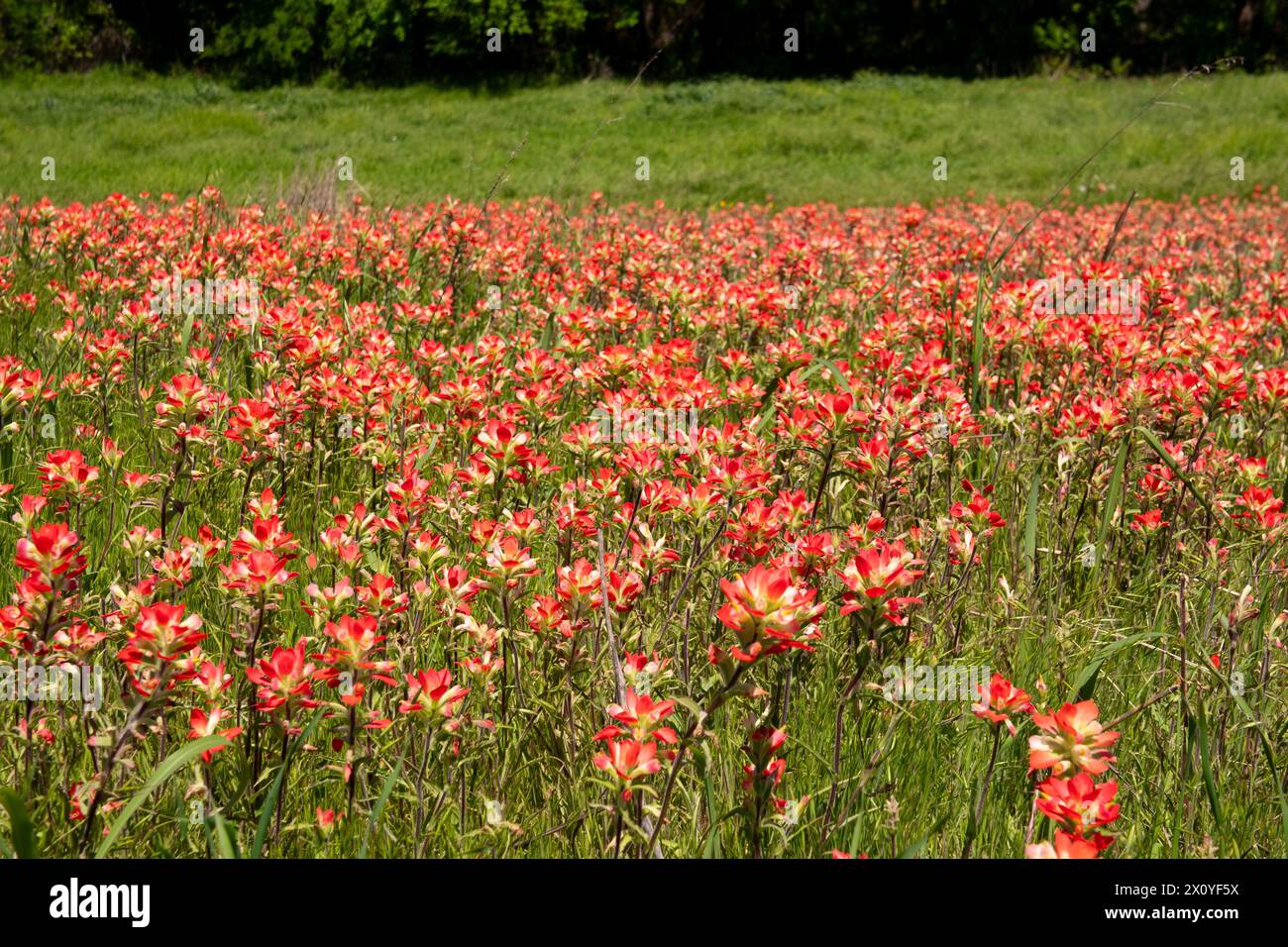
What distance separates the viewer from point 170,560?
1.99 metres

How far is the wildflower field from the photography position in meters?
1.64

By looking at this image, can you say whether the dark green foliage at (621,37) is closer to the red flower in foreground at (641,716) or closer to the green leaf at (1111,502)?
the green leaf at (1111,502)

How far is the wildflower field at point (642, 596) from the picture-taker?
Answer: 1642 millimetres

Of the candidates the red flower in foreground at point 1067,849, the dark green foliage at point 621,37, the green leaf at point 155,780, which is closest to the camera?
the red flower in foreground at point 1067,849

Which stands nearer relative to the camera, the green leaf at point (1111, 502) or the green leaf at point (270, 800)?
the green leaf at point (270, 800)

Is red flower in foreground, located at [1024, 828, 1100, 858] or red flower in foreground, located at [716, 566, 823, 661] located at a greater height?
red flower in foreground, located at [716, 566, 823, 661]

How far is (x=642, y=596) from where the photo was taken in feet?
7.81

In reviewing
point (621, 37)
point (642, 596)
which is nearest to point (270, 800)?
point (642, 596)

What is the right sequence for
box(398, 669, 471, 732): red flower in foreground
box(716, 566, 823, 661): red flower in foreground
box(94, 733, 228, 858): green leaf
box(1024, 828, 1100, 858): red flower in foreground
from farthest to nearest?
box(398, 669, 471, 732): red flower in foreground < box(716, 566, 823, 661): red flower in foreground < box(94, 733, 228, 858): green leaf < box(1024, 828, 1100, 858): red flower in foreground

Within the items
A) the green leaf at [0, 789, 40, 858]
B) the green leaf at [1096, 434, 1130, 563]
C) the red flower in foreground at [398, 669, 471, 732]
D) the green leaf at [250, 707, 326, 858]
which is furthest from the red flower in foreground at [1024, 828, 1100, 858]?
the green leaf at [1096, 434, 1130, 563]

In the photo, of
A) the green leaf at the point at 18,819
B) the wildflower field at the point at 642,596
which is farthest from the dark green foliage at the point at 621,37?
the green leaf at the point at 18,819

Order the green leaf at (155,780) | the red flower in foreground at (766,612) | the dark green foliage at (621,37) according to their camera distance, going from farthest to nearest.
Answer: the dark green foliage at (621,37) < the red flower in foreground at (766,612) < the green leaf at (155,780)

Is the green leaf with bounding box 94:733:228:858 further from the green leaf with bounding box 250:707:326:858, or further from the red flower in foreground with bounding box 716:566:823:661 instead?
the red flower in foreground with bounding box 716:566:823:661
